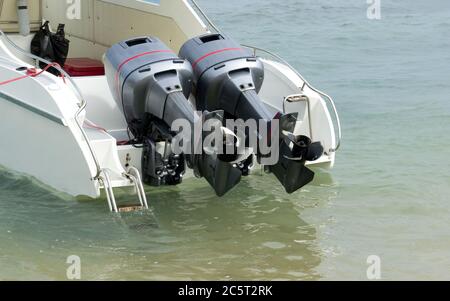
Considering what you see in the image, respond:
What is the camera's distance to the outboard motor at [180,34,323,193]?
4.94m

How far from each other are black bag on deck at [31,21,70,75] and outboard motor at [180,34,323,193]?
5.15 feet

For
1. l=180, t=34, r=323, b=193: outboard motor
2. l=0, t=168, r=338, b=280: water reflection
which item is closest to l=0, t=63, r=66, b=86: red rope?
l=0, t=168, r=338, b=280: water reflection

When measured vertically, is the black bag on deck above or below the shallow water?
above

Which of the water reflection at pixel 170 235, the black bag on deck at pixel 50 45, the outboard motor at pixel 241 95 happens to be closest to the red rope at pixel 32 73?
the water reflection at pixel 170 235

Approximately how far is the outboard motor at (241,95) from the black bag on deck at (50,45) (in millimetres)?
1571

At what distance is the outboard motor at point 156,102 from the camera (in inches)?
204

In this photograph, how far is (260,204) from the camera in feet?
19.2

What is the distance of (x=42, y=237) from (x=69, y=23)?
2638mm

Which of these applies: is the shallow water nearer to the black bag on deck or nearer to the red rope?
the red rope

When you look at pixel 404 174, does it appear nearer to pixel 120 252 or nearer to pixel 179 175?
pixel 179 175

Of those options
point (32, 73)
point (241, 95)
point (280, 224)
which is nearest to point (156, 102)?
point (241, 95)

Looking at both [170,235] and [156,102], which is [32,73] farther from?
[170,235]

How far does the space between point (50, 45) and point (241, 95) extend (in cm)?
224

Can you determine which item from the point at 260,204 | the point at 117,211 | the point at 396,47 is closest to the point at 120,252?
the point at 117,211
